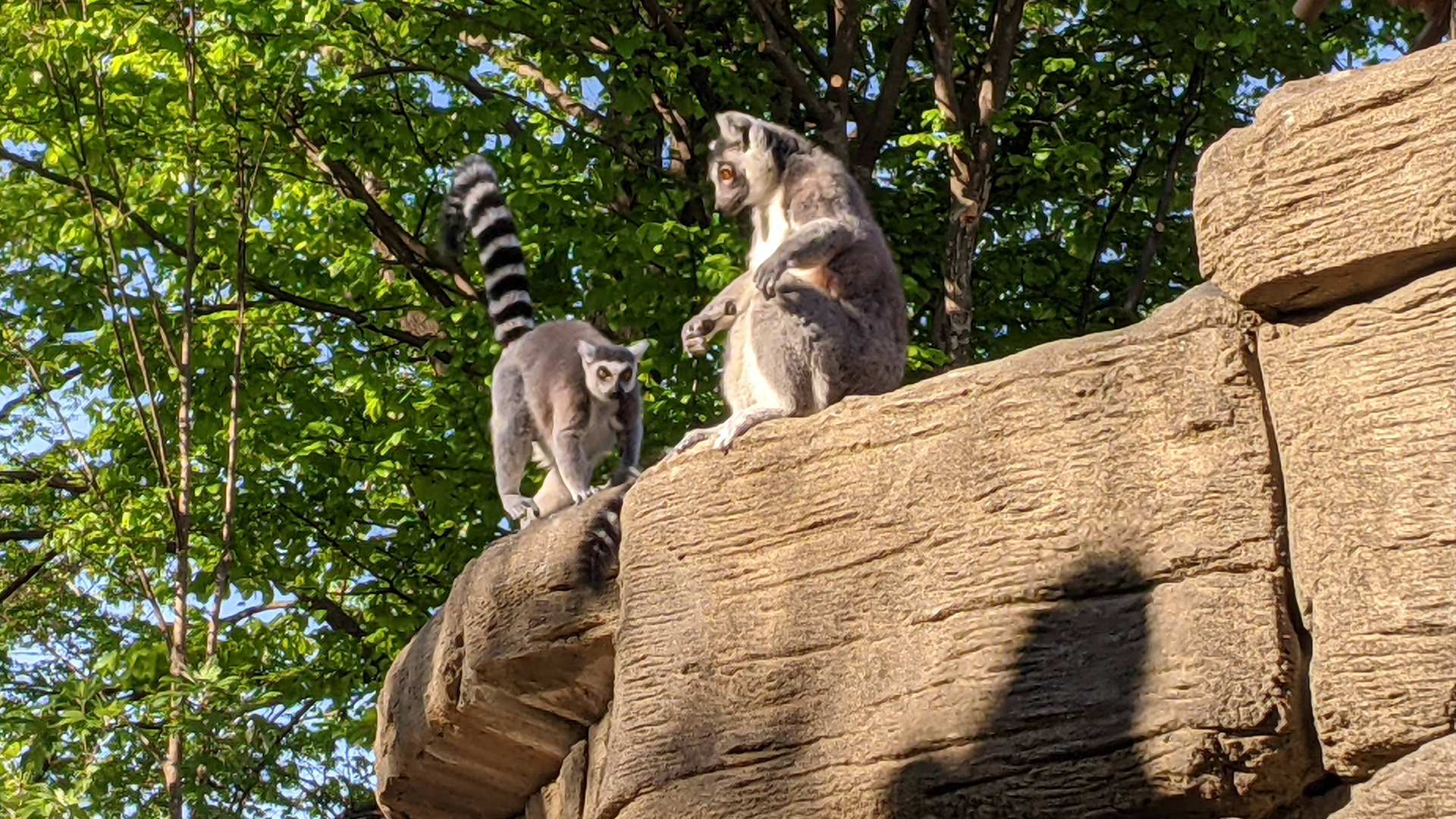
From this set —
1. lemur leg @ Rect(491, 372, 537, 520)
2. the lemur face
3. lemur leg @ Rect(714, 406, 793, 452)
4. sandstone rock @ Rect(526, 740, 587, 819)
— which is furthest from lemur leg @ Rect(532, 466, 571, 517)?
lemur leg @ Rect(714, 406, 793, 452)

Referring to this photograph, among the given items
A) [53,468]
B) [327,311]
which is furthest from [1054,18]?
[53,468]

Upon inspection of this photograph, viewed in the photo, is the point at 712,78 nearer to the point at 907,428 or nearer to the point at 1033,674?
the point at 907,428

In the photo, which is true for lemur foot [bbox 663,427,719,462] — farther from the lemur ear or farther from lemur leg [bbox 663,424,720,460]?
the lemur ear

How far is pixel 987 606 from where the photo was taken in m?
4.81

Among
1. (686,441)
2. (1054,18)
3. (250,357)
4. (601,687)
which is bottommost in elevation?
(601,687)

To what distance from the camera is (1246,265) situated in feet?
14.8

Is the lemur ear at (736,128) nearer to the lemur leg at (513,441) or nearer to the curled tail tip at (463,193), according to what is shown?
the lemur leg at (513,441)

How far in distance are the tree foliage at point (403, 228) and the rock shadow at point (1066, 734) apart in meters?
4.63

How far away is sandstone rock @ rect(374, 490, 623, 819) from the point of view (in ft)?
19.8

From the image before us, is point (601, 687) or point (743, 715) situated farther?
point (601, 687)

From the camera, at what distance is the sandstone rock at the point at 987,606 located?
4.43 m

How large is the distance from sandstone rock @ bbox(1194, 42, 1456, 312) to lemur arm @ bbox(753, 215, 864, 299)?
6.40 ft

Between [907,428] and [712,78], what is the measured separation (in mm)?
5699

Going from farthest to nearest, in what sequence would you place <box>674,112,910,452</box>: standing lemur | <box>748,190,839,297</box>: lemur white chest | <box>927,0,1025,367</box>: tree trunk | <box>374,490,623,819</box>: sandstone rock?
<box>927,0,1025,367</box>: tree trunk < <box>748,190,839,297</box>: lemur white chest < <box>674,112,910,452</box>: standing lemur < <box>374,490,623,819</box>: sandstone rock
